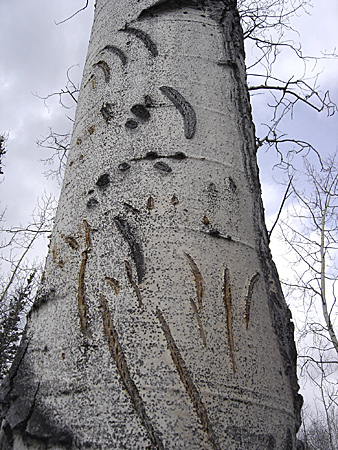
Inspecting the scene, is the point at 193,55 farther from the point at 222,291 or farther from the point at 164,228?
the point at 222,291

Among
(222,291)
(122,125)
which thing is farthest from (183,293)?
(122,125)

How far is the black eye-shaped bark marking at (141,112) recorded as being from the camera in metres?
0.84

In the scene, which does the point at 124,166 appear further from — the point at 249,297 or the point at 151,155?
the point at 249,297

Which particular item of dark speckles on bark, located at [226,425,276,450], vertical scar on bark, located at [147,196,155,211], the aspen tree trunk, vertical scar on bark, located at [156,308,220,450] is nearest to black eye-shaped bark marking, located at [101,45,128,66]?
the aspen tree trunk

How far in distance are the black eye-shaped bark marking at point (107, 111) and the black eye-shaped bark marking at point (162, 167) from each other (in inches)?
8.1

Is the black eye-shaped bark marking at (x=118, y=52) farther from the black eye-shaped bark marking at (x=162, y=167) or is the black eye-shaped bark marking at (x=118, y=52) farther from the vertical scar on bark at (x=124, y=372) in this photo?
the vertical scar on bark at (x=124, y=372)

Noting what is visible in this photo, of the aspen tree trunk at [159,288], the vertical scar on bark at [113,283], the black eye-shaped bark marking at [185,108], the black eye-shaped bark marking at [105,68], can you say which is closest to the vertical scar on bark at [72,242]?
the aspen tree trunk at [159,288]

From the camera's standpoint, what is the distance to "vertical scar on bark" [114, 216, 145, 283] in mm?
659

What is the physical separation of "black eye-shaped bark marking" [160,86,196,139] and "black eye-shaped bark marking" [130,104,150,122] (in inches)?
2.5

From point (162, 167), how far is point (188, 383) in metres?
0.41

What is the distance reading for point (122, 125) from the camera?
2.79 ft

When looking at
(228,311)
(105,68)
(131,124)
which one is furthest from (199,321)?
(105,68)

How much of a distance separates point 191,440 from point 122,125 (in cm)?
63

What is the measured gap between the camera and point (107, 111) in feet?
2.94
